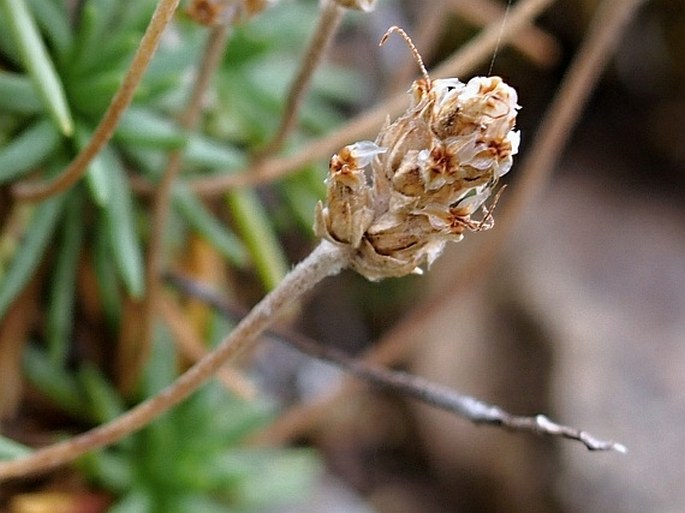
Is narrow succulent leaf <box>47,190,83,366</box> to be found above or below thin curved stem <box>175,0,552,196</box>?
below

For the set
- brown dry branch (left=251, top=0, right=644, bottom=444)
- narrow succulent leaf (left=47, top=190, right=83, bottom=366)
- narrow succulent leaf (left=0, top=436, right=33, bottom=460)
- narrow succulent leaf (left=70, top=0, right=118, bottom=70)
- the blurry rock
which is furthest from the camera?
the blurry rock

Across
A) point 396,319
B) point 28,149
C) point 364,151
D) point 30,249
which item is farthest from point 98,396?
point 396,319

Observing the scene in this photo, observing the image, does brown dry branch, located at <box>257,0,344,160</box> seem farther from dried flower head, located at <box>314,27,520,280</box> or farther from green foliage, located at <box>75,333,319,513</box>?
green foliage, located at <box>75,333,319,513</box>

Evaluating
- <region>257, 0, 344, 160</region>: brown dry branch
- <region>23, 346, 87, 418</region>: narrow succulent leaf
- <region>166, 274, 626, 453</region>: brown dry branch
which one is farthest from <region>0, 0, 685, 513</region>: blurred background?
<region>166, 274, 626, 453</region>: brown dry branch

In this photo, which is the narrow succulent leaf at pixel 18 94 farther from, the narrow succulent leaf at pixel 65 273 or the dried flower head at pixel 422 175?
the dried flower head at pixel 422 175

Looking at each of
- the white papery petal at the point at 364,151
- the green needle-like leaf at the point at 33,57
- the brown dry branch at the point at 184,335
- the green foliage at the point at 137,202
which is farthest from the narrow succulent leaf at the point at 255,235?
the white papery petal at the point at 364,151

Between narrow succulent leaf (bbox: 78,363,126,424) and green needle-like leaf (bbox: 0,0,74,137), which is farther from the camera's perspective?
narrow succulent leaf (bbox: 78,363,126,424)

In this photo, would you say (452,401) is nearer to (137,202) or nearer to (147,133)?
(147,133)
